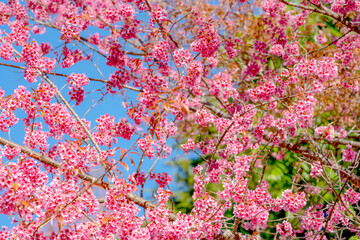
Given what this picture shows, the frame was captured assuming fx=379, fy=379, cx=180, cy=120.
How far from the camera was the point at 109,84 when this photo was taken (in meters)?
5.18

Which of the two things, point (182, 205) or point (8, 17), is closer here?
point (8, 17)

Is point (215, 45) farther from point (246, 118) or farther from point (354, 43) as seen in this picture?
point (354, 43)

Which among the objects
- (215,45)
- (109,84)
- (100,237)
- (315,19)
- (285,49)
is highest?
(315,19)

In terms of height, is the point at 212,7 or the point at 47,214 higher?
the point at 212,7

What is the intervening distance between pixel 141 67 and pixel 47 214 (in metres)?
2.92

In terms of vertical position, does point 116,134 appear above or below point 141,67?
below

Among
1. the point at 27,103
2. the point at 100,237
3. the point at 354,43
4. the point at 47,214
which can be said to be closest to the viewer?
the point at 47,214

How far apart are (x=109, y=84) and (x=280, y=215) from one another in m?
5.85

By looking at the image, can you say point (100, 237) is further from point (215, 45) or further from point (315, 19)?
point (315, 19)

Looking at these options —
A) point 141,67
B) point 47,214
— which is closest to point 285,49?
Answer: point 141,67

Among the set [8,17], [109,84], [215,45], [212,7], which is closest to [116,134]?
[109,84]

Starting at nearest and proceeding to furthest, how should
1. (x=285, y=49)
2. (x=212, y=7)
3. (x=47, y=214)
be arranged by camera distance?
(x=47, y=214) → (x=285, y=49) → (x=212, y=7)

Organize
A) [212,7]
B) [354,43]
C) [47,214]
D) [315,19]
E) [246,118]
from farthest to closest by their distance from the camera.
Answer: [315,19] < [212,7] < [354,43] < [246,118] < [47,214]

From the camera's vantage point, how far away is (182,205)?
A: 1007 centimetres
